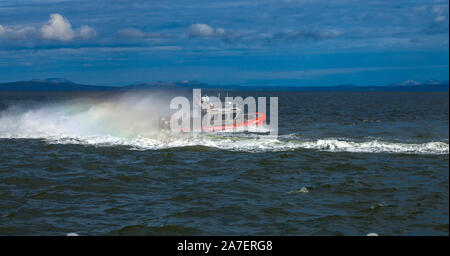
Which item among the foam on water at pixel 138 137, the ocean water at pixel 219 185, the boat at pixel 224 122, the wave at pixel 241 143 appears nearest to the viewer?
the ocean water at pixel 219 185


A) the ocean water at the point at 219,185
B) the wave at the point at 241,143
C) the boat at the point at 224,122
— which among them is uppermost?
the boat at the point at 224,122

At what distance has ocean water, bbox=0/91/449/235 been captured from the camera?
1512 centimetres

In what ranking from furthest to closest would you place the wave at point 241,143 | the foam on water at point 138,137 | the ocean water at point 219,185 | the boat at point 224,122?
the boat at point 224,122, the foam on water at point 138,137, the wave at point 241,143, the ocean water at point 219,185

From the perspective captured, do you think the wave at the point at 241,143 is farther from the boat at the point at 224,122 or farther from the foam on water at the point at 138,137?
the boat at the point at 224,122

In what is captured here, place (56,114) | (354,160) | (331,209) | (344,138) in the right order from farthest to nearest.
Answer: (56,114) < (344,138) < (354,160) < (331,209)

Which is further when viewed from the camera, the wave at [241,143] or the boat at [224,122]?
the boat at [224,122]

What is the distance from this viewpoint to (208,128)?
138ft

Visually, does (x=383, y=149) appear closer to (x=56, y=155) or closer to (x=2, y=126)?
(x=56, y=155)

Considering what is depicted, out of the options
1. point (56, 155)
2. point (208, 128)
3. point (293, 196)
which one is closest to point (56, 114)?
point (208, 128)

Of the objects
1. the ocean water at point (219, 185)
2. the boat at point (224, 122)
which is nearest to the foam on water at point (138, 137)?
the ocean water at point (219, 185)

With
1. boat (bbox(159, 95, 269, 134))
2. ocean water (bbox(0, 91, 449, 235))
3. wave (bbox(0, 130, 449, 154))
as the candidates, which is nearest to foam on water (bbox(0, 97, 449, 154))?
wave (bbox(0, 130, 449, 154))

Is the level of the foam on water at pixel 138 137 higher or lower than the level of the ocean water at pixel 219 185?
higher

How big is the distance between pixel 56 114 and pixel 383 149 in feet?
102

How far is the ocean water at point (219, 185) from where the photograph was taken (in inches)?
595
